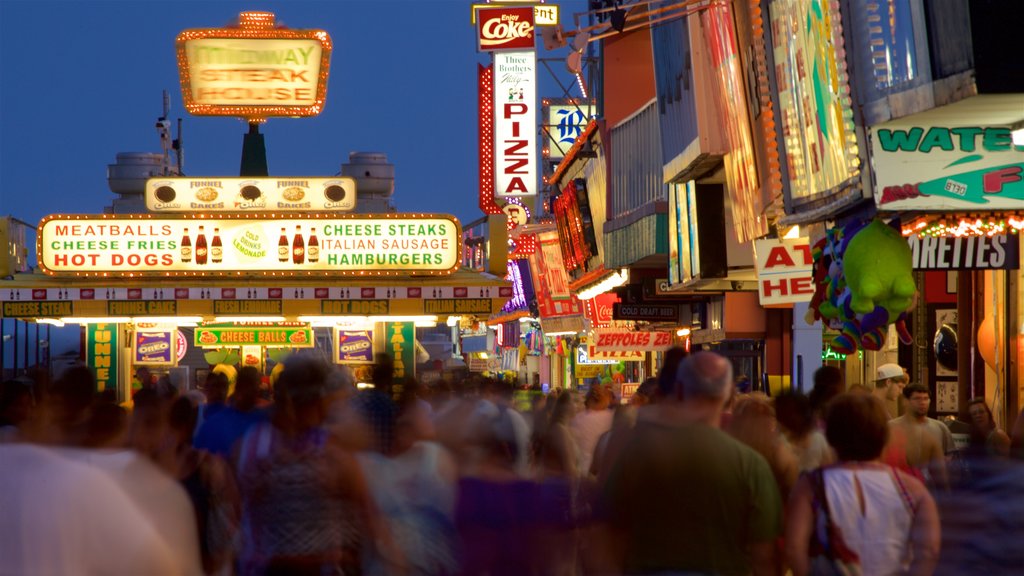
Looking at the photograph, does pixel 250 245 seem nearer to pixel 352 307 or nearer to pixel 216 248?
pixel 216 248

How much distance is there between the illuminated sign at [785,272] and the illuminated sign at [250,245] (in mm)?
8089

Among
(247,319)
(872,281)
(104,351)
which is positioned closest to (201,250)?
(247,319)

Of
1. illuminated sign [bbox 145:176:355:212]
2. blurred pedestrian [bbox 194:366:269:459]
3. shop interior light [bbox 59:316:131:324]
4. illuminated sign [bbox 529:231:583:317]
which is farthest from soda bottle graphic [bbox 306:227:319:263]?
illuminated sign [bbox 529:231:583:317]

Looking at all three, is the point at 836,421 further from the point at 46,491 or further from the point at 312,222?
the point at 312,222

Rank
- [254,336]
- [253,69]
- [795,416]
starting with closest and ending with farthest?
[795,416], [254,336], [253,69]

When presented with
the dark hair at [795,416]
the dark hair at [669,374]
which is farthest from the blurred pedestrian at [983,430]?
the dark hair at [669,374]

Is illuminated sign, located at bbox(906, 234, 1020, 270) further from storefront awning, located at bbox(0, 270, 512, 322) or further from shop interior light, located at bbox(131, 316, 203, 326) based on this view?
shop interior light, located at bbox(131, 316, 203, 326)

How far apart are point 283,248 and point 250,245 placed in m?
0.57

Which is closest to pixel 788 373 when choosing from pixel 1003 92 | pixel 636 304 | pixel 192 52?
pixel 636 304

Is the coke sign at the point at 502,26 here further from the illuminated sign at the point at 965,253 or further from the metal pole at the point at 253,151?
the illuminated sign at the point at 965,253

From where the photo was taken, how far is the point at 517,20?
118 feet

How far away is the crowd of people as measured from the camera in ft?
13.1

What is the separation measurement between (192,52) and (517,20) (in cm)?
1081

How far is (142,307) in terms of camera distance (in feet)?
78.6
